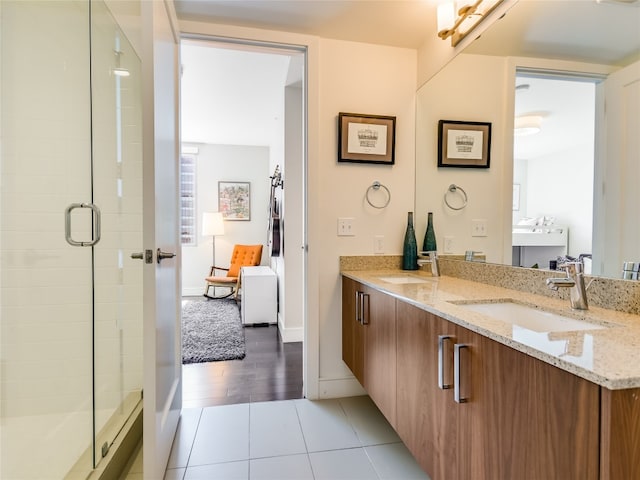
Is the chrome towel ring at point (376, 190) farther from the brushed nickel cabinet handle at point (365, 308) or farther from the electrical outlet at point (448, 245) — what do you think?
the brushed nickel cabinet handle at point (365, 308)

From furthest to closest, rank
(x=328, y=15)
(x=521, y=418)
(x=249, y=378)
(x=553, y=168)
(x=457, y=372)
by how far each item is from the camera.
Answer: (x=249, y=378) → (x=328, y=15) → (x=553, y=168) → (x=457, y=372) → (x=521, y=418)

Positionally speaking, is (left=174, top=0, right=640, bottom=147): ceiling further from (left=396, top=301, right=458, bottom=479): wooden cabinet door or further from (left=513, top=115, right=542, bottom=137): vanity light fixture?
(left=396, top=301, right=458, bottom=479): wooden cabinet door

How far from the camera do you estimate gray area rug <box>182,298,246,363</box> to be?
9.25 ft

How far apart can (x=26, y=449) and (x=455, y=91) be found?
2.88 meters

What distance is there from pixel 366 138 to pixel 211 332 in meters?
2.53

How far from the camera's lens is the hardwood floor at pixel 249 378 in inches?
83.8

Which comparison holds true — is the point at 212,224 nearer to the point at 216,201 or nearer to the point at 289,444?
the point at 216,201

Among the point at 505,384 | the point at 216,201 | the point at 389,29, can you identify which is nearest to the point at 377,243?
the point at 389,29

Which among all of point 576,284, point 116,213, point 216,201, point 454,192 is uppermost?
point 216,201

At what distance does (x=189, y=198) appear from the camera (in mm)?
5633

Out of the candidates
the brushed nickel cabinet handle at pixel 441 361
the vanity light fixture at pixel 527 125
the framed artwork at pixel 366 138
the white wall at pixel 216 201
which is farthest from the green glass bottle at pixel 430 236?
the white wall at pixel 216 201

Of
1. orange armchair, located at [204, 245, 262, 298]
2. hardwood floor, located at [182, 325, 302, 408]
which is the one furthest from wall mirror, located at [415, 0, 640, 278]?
orange armchair, located at [204, 245, 262, 298]

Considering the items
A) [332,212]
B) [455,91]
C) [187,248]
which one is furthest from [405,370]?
[187,248]

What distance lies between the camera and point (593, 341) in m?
0.75
